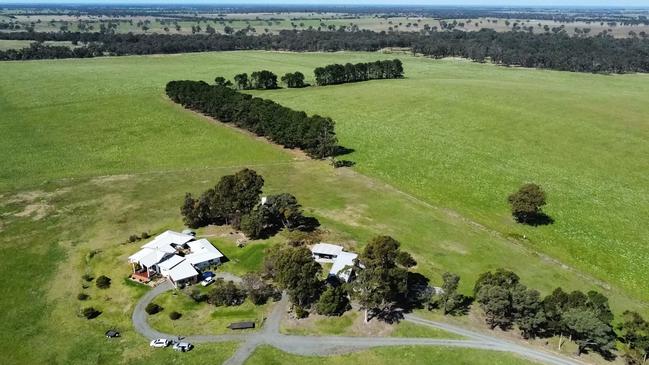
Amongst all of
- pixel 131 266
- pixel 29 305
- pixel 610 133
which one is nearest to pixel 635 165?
pixel 610 133

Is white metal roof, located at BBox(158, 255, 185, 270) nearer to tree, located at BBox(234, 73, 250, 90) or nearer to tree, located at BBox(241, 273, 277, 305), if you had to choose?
tree, located at BBox(241, 273, 277, 305)

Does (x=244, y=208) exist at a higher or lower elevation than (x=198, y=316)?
higher

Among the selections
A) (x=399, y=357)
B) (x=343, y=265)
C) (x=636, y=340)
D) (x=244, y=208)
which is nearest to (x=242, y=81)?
(x=244, y=208)

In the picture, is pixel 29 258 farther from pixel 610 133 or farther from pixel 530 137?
pixel 610 133

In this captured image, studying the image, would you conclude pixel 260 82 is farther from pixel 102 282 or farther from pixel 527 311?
pixel 527 311

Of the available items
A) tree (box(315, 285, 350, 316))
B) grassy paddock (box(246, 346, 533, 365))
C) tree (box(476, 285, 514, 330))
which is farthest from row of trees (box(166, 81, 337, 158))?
grassy paddock (box(246, 346, 533, 365))

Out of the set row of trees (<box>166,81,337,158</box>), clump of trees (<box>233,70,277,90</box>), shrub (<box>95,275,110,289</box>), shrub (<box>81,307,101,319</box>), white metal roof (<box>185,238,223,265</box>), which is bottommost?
shrub (<box>81,307,101,319</box>)

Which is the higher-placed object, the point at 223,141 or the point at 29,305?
the point at 223,141
